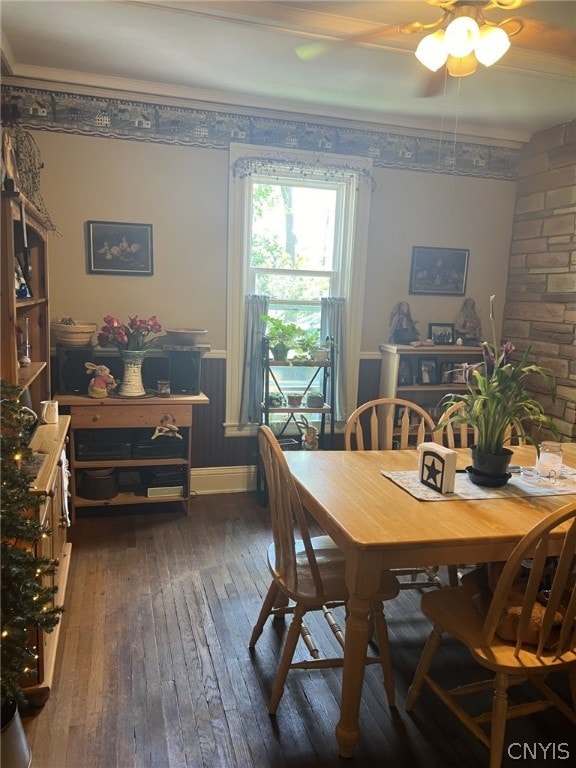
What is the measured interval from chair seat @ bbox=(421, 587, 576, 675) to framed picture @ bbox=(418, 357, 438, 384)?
2.37 meters

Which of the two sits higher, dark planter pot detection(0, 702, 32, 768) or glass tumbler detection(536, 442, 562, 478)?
glass tumbler detection(536, 442, 562, 478)

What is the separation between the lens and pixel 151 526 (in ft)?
11.4

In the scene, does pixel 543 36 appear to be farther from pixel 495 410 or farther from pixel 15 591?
pixel 15 591

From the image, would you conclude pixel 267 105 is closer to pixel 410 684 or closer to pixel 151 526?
pixel 151 526

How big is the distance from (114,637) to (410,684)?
3.92 ft

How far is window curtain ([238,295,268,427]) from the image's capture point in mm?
3938

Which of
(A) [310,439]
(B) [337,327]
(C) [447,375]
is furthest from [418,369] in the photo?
(A) [310,439]

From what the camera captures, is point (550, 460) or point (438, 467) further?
point (550, 460)

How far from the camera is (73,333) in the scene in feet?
11.2

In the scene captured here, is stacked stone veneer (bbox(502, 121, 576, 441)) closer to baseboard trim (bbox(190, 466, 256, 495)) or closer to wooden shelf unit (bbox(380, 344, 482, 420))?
wooden shelf unit (bbox(380, 344, 482, 420))

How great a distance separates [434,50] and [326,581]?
1.85m

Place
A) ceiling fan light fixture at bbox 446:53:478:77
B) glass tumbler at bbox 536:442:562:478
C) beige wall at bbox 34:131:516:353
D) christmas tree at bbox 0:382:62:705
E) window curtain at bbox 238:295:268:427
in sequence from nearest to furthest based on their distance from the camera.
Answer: christmas tree at bbox 0:382:62:705
ceiling fan light fixture at bbox 446:53:478:77
glass tumbler at bbox 536:442:562:478
beige wall at bbox 34:131:516:353
window curtain at bbox 238:295:268:427

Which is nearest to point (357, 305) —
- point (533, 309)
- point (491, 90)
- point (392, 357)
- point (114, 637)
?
point (392, 357)

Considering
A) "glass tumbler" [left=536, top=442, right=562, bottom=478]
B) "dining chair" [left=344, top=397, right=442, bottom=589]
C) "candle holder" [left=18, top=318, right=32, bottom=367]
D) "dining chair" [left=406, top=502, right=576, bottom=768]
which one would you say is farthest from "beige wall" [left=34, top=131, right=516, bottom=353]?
"dining chair" [left=406, top=502, right=576, bottom=768]
